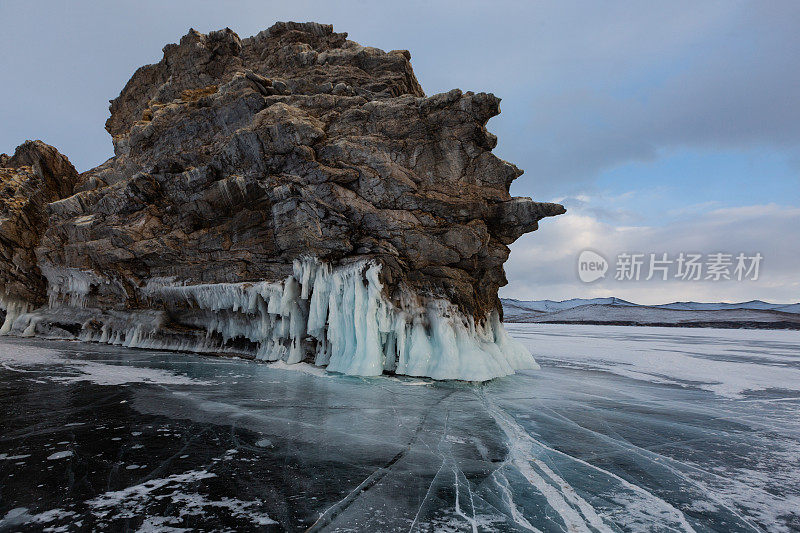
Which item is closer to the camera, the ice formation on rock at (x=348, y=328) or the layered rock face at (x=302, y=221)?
the ice formation on rock at (x=348, y=328)

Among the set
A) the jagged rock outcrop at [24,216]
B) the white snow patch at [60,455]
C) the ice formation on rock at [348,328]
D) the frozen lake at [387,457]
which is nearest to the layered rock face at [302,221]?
the ice formation on rock at [348,328]

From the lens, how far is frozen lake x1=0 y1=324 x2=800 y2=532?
4102 mm

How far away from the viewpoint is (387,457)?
229 inches

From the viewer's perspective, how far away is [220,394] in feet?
32.7

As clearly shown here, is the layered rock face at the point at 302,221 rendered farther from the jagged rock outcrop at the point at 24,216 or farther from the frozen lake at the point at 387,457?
the frozen lake at the point at 387,457

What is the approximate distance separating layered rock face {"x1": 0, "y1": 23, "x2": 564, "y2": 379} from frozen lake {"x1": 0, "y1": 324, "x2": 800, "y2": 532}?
13.9 ft

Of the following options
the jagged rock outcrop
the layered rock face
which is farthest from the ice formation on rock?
the jagged rock outcrop

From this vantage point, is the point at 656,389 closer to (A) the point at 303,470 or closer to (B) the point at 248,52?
(A) the point at 303,470

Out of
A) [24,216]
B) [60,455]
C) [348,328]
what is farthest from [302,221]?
A: [24,216]

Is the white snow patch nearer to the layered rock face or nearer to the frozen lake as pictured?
the frozen lake

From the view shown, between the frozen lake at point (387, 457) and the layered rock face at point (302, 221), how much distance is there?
4225 mm

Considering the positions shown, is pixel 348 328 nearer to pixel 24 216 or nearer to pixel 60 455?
pixel 60 455

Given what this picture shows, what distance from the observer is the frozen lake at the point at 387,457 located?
4.10m

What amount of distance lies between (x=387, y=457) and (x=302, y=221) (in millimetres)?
11626
